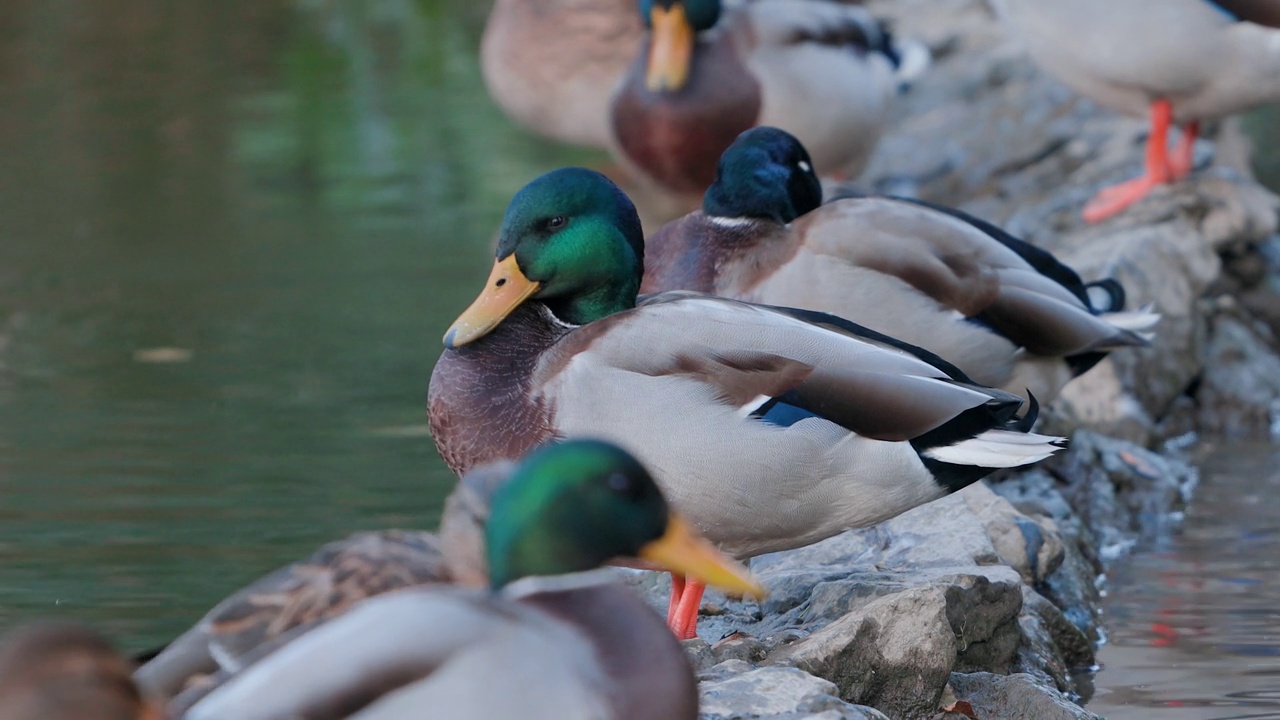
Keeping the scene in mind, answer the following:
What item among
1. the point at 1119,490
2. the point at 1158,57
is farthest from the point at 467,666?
the point at 1158,57

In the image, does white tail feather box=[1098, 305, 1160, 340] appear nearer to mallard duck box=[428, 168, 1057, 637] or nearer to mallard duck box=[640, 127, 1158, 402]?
mallard duck box=[640, 127, 1158, 402]

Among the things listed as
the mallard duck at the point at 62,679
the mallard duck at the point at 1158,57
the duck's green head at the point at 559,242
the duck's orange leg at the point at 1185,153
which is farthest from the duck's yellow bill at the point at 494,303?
the duck's orange leg at the point at 1185,153

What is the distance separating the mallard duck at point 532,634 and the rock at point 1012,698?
1.11 meters

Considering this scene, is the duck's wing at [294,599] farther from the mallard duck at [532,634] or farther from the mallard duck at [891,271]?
the mallard duck at [891,271]

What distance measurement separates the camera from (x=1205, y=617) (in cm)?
450

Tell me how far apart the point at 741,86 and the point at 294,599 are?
5.30 m

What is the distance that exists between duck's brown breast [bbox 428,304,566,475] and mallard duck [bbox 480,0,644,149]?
5.48 meters

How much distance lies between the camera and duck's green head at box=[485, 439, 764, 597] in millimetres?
2627

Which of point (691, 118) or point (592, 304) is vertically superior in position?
point (592, 304)

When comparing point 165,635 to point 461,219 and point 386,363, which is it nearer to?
point 386,363

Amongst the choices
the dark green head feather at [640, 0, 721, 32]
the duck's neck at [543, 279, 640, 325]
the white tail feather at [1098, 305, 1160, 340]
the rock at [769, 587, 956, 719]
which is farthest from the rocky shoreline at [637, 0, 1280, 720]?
the dark green head feather at [640, 0, 721, 32]

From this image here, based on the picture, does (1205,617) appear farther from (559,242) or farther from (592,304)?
(559,242)

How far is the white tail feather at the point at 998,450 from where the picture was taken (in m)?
3.76

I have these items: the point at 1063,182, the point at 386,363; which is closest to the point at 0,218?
→ the point at 386,363
